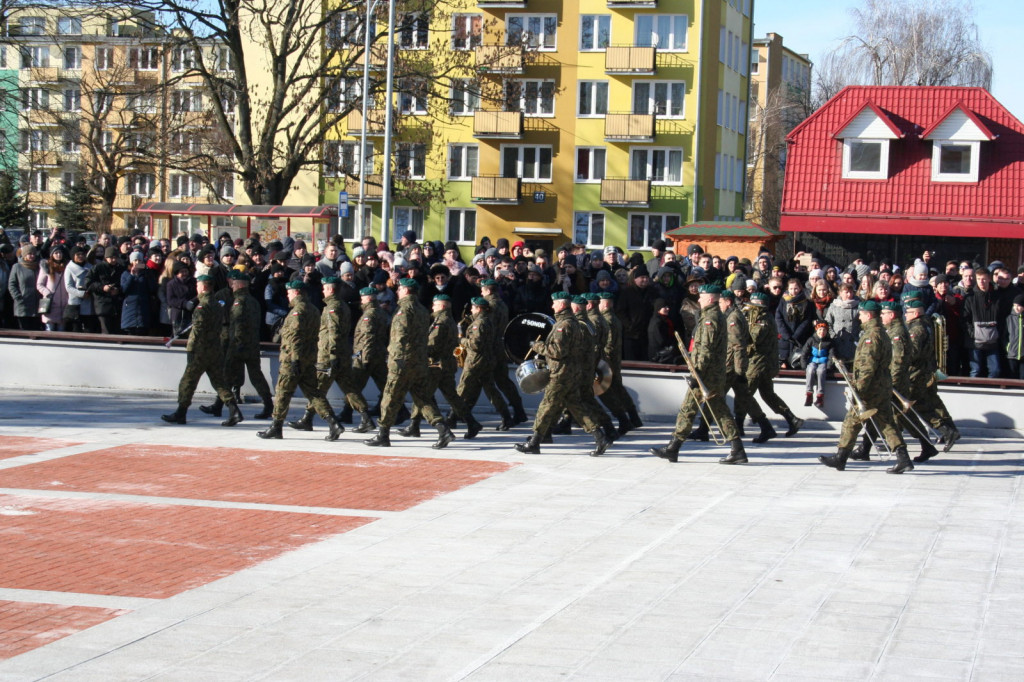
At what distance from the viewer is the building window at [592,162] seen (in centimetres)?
5412

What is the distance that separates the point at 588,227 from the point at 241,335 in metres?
39.3

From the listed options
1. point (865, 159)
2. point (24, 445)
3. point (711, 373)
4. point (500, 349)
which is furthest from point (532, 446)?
point (865, 159)

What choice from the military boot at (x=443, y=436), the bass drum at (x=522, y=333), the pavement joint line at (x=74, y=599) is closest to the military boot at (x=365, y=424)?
the military boot at (x=443, y=436)

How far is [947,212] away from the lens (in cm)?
3738

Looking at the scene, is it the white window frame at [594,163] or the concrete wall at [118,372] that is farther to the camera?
the white window frame at [594,163]

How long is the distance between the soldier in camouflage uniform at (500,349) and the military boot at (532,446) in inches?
62.8

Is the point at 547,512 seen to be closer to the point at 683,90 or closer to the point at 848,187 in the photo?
the point at 848,187

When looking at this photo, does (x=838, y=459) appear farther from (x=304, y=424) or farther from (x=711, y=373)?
(x=304, y=424)

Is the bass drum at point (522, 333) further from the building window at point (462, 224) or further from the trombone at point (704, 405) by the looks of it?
the building window at point (462, 224)

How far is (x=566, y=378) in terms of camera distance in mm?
14227

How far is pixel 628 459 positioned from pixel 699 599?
19.5 feet

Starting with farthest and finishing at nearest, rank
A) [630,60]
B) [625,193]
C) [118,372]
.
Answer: [625,193]
[630,60]
[118,372]

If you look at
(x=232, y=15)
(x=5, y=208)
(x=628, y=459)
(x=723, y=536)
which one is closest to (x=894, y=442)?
(x=628, y=459)

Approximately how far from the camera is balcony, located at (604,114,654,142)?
5259 cm
